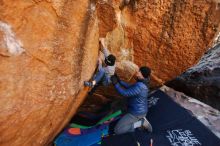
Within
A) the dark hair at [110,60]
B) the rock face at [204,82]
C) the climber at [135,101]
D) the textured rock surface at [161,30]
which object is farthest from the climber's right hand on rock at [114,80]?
the rock face at [204,82]

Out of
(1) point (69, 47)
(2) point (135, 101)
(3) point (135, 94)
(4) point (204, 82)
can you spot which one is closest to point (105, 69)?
(3) point (135, 94)

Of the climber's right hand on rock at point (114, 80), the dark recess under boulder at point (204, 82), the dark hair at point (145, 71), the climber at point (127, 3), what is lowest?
the dark recess under boulder at point (204, 82)

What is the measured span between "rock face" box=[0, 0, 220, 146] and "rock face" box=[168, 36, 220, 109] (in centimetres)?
172

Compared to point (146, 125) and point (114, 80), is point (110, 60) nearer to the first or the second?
point (114, 80)

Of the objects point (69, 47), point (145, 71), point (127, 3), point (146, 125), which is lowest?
point (146, 125)

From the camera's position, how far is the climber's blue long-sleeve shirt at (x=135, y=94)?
600 cm

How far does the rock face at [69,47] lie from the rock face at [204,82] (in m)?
1.72

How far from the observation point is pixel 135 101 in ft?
20.3

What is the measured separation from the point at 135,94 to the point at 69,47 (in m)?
1.57

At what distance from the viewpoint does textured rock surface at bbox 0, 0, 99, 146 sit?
Answer: 4.28 m

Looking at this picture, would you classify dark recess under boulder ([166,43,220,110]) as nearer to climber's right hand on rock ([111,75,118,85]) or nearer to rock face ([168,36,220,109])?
rock face ([168,36,220,109])

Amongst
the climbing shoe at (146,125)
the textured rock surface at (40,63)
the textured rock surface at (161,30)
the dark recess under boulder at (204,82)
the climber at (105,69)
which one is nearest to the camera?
the textured rock surface at (40,63)

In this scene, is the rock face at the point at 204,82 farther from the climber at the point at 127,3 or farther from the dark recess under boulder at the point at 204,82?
the climber at the point at 127,3

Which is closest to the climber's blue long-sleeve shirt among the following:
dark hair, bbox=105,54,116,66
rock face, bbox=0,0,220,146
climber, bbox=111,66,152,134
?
climber, bbox=111,66,152,134
